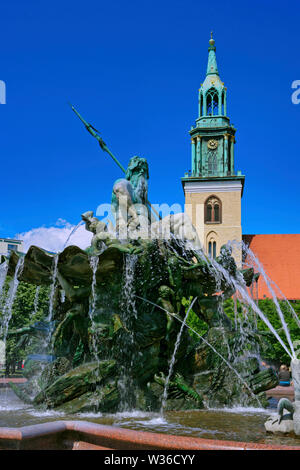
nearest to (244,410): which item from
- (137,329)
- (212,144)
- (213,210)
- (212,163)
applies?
(137,329)

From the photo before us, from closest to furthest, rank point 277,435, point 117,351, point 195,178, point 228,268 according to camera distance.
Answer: point 277,435
point 117,351
point 228,268
point 195,178

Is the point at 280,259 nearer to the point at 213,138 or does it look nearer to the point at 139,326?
the point at 213,138

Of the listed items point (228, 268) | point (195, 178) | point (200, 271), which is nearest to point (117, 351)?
point (200, 271)

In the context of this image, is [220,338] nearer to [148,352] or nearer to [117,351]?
[148,352]

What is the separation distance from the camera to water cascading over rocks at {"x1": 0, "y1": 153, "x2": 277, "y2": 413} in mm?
8883

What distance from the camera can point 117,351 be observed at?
29.3 ft

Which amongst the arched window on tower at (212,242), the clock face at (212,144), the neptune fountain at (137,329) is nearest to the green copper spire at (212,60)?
the clock face at (212,144)

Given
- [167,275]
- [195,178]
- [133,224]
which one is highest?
[195,178]

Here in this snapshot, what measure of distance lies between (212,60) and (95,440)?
62120 mm

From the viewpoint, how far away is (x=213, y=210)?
5578 cm

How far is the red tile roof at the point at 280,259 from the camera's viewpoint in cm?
4947

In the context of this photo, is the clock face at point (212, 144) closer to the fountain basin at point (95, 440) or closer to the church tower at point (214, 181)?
the church tower at point (214, 181)

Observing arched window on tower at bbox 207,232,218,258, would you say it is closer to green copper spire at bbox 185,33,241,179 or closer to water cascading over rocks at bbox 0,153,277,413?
green copper spire at bbox 185,33,241,179

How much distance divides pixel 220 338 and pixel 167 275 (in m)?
1.76
